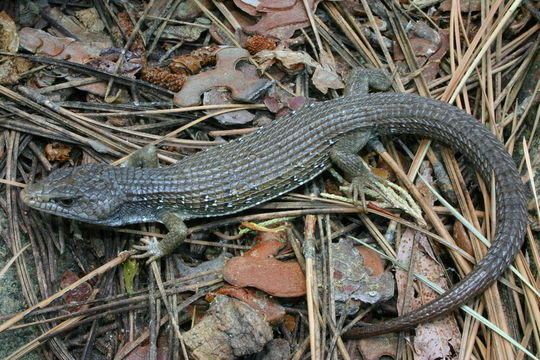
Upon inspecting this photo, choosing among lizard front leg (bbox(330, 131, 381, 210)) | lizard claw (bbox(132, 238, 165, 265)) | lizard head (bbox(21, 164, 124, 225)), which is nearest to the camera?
lizard head (bbox(21, 164, 124, 225))

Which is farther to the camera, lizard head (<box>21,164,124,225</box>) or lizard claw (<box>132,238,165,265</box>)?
lizard claw (<box>132,238,165,265</box>)

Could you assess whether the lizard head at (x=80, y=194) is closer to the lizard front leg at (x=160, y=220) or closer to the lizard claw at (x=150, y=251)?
the lizard front leg at (x=160, y=220)

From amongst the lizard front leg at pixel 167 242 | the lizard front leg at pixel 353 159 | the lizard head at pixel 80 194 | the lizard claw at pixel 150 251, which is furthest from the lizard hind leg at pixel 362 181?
the lizard head at pixel 80 194

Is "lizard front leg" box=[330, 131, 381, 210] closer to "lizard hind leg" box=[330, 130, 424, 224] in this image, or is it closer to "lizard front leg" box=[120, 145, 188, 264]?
"lizard hind leg" box=[330, 130, 424, 224]

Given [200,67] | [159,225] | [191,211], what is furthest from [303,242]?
[200,67]

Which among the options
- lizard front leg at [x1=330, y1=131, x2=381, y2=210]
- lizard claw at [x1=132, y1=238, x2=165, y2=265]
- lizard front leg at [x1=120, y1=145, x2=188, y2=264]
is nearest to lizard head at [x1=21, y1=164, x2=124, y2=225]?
lizard front leg at [x1=120, y1=145, x2=188, y2=264]

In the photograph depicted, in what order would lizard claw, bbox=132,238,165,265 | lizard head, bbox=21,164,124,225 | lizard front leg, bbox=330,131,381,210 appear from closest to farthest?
1. lizard head, bbox=21,164,124,225
2. lizard claw, bbox=132,238,165,265
3. lizard front leg, bbox=330,131,381,210

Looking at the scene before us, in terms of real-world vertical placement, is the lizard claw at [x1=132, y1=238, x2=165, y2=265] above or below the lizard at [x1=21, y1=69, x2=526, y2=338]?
below

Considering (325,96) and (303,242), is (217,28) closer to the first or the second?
(325,96)

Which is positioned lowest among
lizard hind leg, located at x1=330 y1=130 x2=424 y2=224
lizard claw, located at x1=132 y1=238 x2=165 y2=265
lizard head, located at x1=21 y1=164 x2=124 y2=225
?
lizard claw, located at x1=132 y1=238 x2=165 y2=265
